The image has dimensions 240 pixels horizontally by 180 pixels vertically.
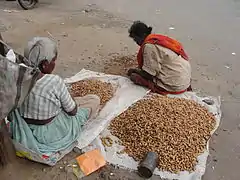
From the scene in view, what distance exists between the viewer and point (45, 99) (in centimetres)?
274

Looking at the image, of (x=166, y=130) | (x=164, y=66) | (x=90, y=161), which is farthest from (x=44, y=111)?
(x=164, y=66)

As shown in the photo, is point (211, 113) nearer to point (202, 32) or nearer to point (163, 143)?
point (163, 143)

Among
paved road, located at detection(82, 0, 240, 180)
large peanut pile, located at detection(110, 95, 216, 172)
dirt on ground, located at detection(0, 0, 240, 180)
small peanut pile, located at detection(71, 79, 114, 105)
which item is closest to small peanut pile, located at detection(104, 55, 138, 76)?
dirt on ground, located at detection(0, 0, 240, 180)

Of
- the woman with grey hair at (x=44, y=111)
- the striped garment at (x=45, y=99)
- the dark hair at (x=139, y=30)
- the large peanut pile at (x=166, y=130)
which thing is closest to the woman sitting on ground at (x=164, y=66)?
the dark hair at (x=139, y=30)

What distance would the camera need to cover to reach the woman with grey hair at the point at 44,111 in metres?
2.73

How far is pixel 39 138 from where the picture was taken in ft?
9.43

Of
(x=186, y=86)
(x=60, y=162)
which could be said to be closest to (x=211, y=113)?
(x=186, y=86)

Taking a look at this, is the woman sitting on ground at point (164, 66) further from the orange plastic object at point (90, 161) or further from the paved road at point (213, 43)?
the orange plastic object at point (90, 161)

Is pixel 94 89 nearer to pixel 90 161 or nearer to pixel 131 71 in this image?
pixel 131 71

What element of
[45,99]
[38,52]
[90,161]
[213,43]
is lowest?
[90,161]

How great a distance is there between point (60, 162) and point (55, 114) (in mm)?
392

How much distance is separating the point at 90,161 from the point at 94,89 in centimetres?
95

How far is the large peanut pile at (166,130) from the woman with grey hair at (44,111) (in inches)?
19.3

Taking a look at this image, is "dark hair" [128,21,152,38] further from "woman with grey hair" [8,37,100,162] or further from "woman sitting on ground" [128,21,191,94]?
"woman with grey hair" [8,37,100,162]
